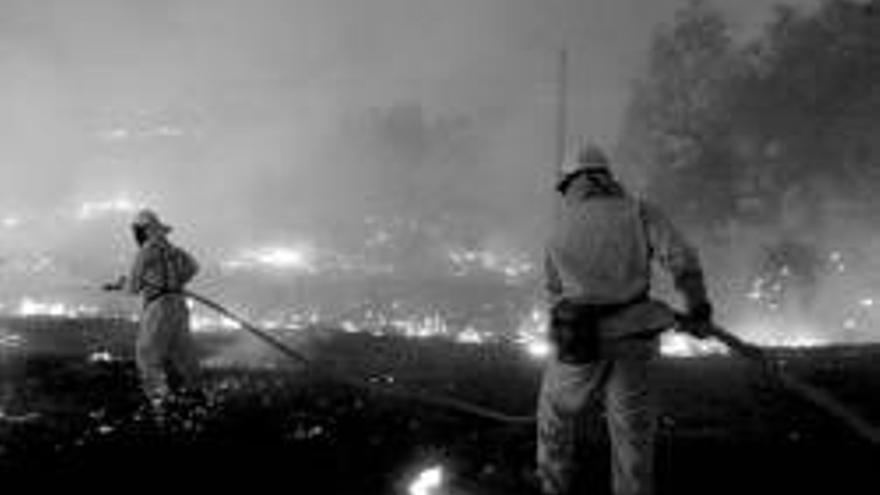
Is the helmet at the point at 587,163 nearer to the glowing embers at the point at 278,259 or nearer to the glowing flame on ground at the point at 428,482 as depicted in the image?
the glowing flame on ground at the point at 428,482

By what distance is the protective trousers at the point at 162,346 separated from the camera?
14375mm

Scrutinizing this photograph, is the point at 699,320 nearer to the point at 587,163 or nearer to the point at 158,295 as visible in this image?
the point at 587,163

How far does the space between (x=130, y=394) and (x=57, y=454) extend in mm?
3868

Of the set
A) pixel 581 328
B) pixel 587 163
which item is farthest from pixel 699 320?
pixel 587 163

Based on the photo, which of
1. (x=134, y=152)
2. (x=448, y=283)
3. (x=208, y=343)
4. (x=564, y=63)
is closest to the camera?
(x=208, y=343)

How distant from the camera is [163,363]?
14.5 metres

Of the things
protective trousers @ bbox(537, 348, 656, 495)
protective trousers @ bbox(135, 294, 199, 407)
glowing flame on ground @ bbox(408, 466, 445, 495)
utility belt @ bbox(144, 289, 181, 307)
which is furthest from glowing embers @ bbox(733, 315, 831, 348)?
protective trousers @ bbox(537, 348, 656, 495)

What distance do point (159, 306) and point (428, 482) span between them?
6162 millimetres

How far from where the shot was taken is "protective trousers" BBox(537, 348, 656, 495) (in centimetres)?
803

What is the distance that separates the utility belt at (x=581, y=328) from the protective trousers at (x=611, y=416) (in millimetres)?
117

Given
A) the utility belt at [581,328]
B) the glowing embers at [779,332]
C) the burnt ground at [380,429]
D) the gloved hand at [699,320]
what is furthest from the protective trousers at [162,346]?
the glowing embers at [779,332]

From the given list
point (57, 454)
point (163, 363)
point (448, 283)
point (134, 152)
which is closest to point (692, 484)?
point (57, 454)

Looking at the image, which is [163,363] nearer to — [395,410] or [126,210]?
[395,410]

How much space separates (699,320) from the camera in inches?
317
